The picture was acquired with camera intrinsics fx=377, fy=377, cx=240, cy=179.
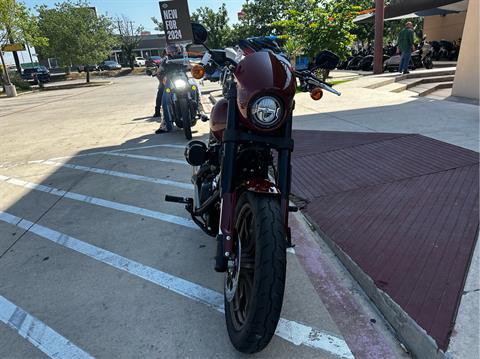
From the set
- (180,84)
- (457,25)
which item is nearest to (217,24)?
(457,25)

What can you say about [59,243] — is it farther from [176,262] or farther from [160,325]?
[160,325]

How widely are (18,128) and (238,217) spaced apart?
10.9 meters

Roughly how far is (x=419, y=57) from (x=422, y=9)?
6.78m

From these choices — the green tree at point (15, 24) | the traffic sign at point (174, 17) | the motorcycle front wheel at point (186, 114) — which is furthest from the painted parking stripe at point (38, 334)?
the green tree at point (15, 24)

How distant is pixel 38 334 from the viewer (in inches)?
98.3

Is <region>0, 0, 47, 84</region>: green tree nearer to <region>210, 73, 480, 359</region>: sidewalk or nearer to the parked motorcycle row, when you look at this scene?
the parked motorcycle row

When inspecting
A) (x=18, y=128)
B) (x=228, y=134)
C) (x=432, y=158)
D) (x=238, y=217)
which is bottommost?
(x=18, y=128)

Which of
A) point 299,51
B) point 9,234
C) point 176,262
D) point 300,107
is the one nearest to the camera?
point 176,262

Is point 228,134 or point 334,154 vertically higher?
point 228,134

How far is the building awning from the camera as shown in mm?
19812

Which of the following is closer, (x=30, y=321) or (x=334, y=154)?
(x=30, y=321)

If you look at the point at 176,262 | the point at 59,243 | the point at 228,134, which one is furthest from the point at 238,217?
the point at 59,243

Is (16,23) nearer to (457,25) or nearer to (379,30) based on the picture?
(379,30)

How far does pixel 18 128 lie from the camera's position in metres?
11.0
